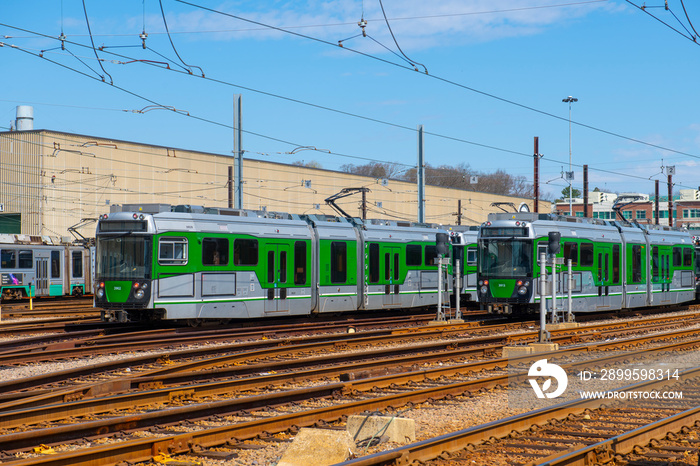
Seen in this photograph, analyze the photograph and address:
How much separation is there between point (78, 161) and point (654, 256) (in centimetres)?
3765

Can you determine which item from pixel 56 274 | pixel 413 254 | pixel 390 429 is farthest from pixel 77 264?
pixel 390 429

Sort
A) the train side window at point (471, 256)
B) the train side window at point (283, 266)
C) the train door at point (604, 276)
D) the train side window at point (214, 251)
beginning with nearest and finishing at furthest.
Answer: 1. the train side window at point (214, 251)
2. the train side window at point (283, 266)
3. the train door at point (604, 276)
4. the train side window at point (471, 256)

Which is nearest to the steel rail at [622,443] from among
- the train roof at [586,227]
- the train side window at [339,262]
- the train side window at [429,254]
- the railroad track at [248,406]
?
the railroad track at [248,406]

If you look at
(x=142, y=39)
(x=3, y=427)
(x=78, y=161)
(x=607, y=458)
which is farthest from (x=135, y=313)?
(x=78, y=161)

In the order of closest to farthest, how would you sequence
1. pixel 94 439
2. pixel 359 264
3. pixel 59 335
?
pixel 94 439, pixel 59 335, pixel 359 264

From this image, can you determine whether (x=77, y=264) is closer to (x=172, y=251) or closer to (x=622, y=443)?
(x=172, y=251)

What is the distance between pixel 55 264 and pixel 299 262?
19.4 meters

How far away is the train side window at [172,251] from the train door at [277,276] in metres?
2.91

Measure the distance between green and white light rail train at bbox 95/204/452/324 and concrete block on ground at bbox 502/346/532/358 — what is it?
6.89 m

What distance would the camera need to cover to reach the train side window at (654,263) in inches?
1219

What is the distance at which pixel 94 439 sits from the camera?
28.5 ft

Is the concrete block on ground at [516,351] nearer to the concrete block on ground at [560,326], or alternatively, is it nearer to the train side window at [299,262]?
the concrete block on ground at [560,326]

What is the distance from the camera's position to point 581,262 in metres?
26.1

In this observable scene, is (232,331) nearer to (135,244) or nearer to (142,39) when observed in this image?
(135,244)
